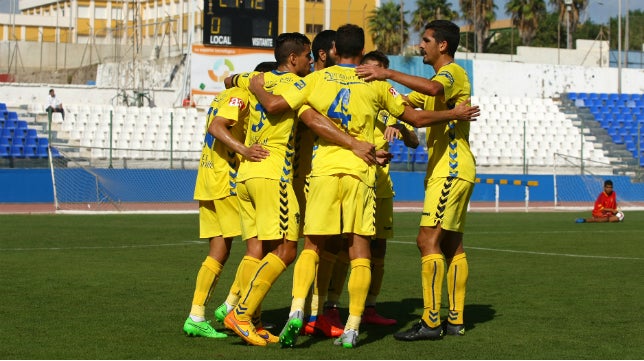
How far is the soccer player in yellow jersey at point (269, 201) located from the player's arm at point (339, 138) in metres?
0.31

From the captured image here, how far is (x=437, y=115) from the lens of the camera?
309 inches

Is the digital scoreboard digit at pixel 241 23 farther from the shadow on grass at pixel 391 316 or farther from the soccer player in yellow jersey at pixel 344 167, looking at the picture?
the soccer player in yellow jersey at pixel 344 167

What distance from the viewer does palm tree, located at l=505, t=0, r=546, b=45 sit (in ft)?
255

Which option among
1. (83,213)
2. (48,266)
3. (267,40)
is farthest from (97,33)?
(48,266)

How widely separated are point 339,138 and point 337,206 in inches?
20.1

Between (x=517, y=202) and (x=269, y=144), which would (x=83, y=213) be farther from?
(x=269, y=144)

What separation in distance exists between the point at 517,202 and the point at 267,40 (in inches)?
465

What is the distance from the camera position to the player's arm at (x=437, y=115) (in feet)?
25.7

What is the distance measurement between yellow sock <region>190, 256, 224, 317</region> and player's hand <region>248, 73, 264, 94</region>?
1.51 meters

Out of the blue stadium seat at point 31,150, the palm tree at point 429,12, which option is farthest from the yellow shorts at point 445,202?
the palm tree at point 429,12

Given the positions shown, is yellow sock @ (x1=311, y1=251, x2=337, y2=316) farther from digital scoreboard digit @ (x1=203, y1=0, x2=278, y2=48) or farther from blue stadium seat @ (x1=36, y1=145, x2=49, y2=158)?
digital scoreboard digit @ (x1=203, y1=0, x2=278, y2=48)

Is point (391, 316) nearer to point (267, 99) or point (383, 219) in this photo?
point (383, 219)

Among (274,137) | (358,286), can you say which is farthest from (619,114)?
(358,286)

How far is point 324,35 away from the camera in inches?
329
